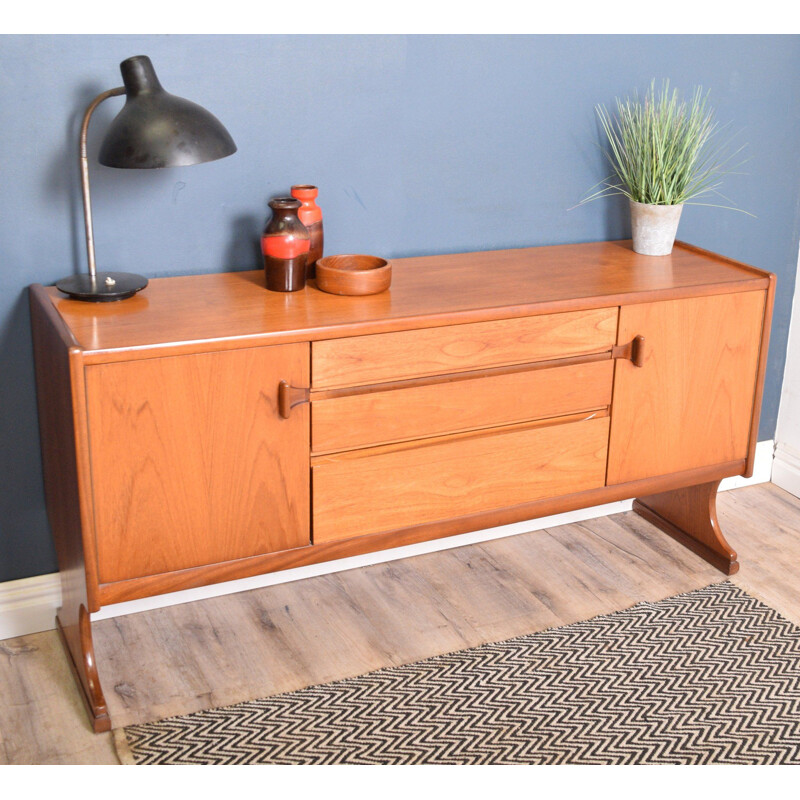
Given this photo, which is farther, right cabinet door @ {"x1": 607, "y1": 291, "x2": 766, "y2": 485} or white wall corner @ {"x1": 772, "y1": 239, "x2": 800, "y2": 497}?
white wall corner @ {"x1": 772, "y1": 239, "x2": 800, "y2": 497}

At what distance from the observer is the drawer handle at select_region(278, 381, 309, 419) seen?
1.92 m

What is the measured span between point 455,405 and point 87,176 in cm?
87

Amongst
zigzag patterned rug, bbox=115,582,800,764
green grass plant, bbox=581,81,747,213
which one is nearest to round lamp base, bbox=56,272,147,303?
zigzag patterned rug, bbox=115,582,800,764

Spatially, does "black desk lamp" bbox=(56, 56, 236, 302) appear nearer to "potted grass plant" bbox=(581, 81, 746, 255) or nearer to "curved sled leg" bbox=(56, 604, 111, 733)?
"curved sled leg" bbox=(56, 604, 111, 733)

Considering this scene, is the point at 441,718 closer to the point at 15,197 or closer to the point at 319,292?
the point at 319,292

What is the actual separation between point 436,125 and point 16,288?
1.01 metres

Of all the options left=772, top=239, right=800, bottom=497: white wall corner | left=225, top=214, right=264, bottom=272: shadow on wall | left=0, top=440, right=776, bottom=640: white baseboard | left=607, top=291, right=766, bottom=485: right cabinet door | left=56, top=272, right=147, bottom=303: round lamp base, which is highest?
left=225, top=214, right=264, bottom=272: shadow on wall

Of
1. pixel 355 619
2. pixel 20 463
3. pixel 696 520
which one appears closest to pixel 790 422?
pixel 696 520

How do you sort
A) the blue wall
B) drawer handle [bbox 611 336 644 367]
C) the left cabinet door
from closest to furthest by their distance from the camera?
1. the left cabinet door
2. the blue wall
3. drawer handle [bbox 611 336 644 367]

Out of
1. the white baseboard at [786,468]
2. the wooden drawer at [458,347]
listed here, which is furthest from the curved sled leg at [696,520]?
the wooden drawer at [458,347]

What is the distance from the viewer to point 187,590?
7.90 feet

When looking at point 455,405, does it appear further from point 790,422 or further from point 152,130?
point 790,422

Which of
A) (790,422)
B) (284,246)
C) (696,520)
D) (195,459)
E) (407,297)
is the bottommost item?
(696,520)
